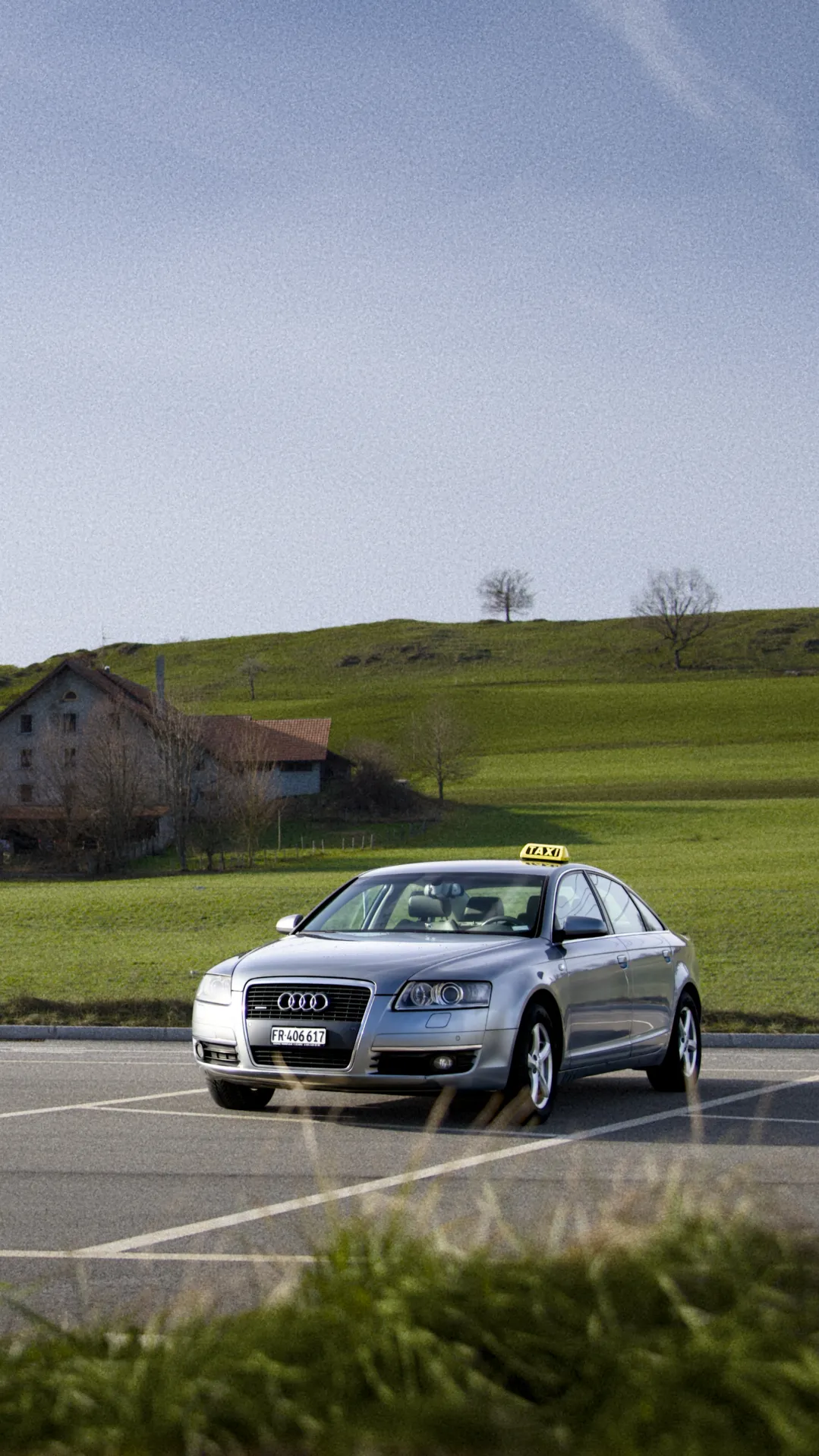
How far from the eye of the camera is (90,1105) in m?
11.8

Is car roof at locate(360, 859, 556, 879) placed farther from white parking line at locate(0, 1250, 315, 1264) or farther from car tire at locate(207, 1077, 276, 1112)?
white parking line at locate(0, 1250, 315, 1264)

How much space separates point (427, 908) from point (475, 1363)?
8848 mm

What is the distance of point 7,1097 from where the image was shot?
1227 cm

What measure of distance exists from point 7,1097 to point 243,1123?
7.61ft

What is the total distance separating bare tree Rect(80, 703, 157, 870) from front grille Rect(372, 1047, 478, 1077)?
54.1 meters

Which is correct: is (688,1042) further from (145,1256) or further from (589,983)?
(145,1256)

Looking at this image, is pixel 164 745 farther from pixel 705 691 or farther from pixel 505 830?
pixel 705 691

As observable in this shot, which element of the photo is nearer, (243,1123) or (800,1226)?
(800,1226)

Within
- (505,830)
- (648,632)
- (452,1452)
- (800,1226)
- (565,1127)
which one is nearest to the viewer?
(452,1452)

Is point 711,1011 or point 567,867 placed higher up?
point 567,867

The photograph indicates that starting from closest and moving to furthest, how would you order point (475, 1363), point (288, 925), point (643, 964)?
point (475, 1363) < point (288, 925) < point (643, 964)

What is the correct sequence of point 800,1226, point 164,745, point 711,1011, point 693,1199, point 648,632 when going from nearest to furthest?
point 800,1226, point 693,1199, point 711,1011, point 164,745, point 648,632

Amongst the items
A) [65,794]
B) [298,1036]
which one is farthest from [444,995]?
[65,794]

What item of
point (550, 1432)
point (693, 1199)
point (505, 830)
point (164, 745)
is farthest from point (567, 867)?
point (505, 830)
